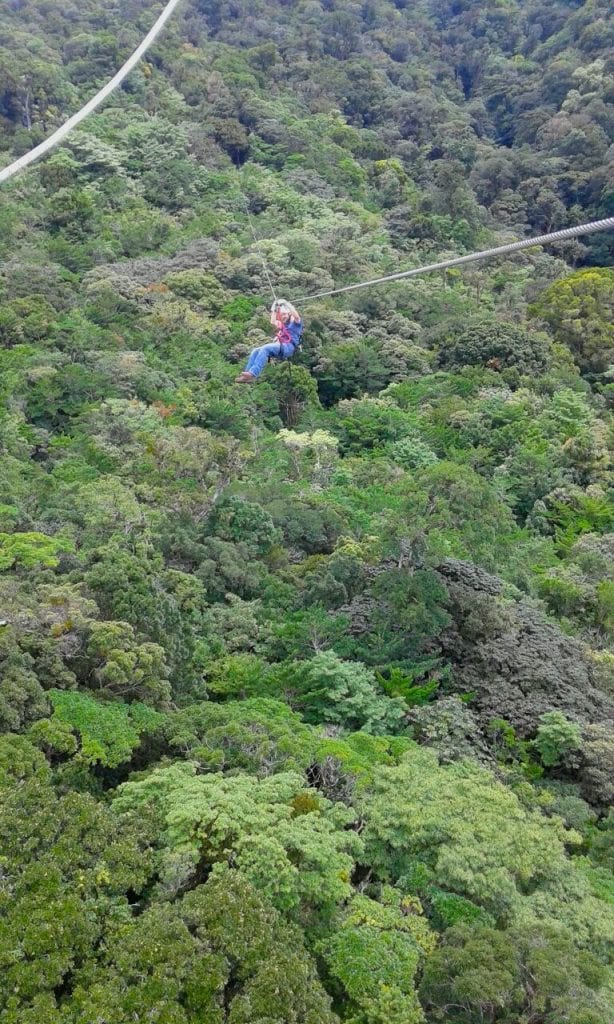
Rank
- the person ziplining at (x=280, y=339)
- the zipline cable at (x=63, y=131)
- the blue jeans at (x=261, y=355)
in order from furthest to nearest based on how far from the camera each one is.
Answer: the blue jeans at (x=261, y=355) < the person ziplining at (x=280, y=339) < the zipline cable at (x=63, y=131)

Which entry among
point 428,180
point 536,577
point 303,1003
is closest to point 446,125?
point 428,180

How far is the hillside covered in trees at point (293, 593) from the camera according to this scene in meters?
6.48

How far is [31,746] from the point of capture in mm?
7477

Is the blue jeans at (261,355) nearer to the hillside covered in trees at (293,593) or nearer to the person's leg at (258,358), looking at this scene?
the person's leg at (258,358)

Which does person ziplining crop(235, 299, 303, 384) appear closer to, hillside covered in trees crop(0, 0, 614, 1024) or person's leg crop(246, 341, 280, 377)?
person's leg crop(246, 341, 280, 377)

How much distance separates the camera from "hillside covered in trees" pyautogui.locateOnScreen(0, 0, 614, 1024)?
6.48 m

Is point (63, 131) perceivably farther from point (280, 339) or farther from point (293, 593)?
point (280, 339)

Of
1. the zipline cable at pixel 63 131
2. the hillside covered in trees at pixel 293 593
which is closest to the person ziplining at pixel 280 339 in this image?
the hillside covered in trees at pixel 293 593

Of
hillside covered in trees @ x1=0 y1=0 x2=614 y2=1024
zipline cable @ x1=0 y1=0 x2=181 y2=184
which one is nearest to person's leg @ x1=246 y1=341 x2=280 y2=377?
hillside covered in trees @ x1=0 y1=0 x2=614 y2=1024

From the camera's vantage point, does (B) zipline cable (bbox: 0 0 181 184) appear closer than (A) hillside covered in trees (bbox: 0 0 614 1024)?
Yes

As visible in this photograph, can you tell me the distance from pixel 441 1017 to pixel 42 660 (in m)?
4.96

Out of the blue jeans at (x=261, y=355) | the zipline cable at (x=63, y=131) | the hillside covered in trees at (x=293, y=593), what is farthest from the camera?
the blue jeans at (x=261, y=355)

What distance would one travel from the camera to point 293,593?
526 inches

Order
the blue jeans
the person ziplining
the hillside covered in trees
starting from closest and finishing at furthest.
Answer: the hillside covered in trees < the person ziplining < the blue jeans
